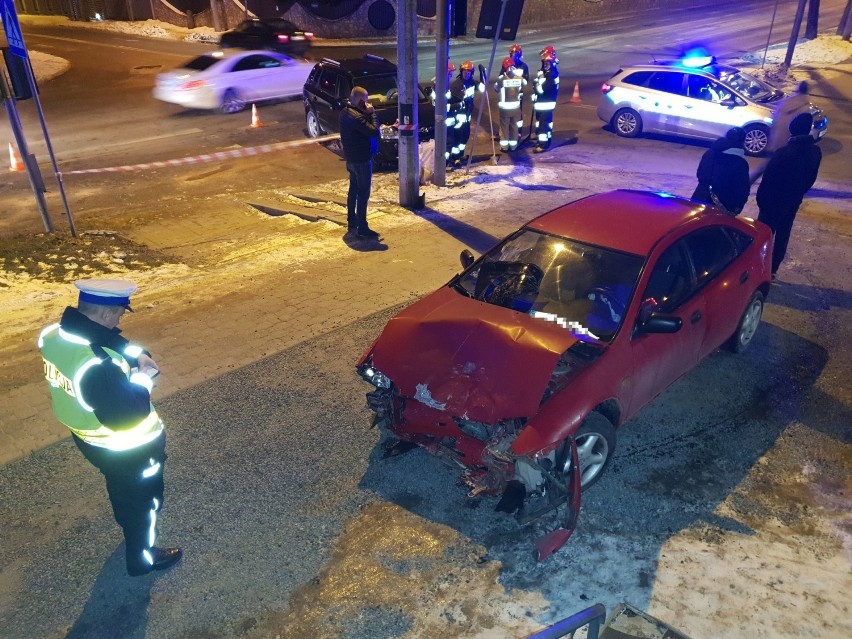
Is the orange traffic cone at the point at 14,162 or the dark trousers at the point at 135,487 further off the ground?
the dark trousers at the point at 135,487

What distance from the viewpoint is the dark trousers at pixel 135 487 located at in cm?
357

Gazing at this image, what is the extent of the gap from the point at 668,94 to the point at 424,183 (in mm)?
6334

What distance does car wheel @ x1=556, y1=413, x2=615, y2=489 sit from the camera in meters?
4.24

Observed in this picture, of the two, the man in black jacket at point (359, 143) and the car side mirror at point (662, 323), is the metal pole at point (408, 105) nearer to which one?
the man in black jacket at point (359, 143)

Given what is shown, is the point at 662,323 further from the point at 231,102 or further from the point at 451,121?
the point at 231,102

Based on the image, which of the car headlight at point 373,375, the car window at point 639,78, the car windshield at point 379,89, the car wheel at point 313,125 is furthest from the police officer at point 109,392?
the car window at point 639,78

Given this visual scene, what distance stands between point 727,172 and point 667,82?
25.8 feet

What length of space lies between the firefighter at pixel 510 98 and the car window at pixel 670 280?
8366mm

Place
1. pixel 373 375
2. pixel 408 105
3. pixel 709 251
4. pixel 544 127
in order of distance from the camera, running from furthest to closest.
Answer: pixel 544 127 → pixel 408 105 → pixel 709 251 → pixel 373 375

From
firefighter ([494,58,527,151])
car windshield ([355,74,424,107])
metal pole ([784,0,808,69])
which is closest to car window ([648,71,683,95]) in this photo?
firefighter ([494,58,527,151])

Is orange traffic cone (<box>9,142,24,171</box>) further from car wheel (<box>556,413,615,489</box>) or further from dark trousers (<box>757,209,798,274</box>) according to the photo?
dark trousers (<box>757,209,798,274</box>)

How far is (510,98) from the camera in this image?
1274 cm

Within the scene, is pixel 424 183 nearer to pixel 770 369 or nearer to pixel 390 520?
pixel 770 369

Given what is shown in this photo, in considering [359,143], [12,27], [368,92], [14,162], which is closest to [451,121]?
[368,92]
